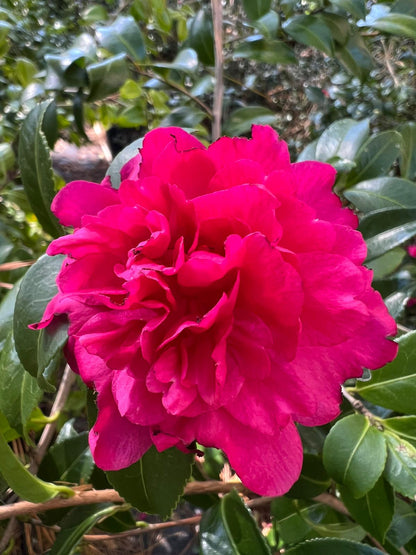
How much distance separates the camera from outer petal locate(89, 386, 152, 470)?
0.35 meters

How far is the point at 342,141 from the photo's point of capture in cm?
74

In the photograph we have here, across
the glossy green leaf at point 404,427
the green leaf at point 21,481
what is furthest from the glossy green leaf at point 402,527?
the green leaf at point 21,481

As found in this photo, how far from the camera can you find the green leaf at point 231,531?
51 cm

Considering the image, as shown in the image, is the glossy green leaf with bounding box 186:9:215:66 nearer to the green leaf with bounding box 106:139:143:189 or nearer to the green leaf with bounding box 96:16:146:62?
the green leaf with bounding box 96:16:146:62

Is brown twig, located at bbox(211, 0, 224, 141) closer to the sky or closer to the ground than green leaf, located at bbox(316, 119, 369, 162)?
closer to the sky

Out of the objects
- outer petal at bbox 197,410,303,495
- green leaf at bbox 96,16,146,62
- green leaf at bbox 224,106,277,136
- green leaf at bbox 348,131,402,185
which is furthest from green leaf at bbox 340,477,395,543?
green leaf at bbox 96,16,146,62

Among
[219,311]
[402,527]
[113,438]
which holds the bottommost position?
[402,527]

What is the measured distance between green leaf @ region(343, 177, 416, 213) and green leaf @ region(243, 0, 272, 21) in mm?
312

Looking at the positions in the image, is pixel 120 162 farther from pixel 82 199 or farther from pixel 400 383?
pixel 400 383

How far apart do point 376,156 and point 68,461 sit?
65 cm

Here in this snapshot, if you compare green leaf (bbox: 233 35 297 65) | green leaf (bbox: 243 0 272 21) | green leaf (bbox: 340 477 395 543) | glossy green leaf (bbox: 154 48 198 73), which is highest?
green leaf (bbox: 243 0 272 21)

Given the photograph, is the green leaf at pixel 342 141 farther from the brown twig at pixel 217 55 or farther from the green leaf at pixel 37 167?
the green leaf at pixel 37 167

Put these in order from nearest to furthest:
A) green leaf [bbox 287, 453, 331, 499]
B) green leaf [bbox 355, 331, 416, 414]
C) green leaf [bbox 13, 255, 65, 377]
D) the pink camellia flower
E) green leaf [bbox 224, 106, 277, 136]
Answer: the pink camellia flower
green leaf [bbox 13, 255, 65, 377]
green leaf [bbox 355, 331, 416, 414]
green leaf [bbox 287, 453, 331, 499]
green leaf [bbox 224, 106, 277, 136]

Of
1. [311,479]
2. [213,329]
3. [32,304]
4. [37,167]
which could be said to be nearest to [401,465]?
[311,479]
